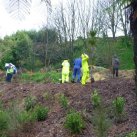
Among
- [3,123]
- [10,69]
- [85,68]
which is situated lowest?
[3,123]

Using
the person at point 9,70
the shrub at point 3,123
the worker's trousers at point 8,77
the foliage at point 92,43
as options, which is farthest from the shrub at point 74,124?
the worker's trousers at point 8,77

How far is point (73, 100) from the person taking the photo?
17688 mm

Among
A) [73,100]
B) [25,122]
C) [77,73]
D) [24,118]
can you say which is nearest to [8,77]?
[77,73]

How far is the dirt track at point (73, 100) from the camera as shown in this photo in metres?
Answer: 14.2

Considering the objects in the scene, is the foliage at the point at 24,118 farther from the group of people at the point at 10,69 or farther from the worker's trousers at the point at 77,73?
the group of people at the point at 10,69

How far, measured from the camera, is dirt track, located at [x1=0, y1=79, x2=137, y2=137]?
46.5 ft

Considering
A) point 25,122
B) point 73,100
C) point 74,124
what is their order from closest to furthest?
point 74,124, point 25,122, point 73,100

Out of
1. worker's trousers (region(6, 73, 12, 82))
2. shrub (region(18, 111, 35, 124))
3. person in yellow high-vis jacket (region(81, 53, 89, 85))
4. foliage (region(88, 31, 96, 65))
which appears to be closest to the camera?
shrub (region(18, 111, 35, 124))

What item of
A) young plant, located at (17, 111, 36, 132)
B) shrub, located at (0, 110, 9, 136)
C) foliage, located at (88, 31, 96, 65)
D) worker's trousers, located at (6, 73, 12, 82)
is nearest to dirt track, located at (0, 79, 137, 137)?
young plant, located at (17, 111, 36, 132)

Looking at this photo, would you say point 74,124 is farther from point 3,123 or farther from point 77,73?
point 77,73

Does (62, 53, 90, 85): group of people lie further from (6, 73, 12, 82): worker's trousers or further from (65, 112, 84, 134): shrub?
(65, 112, 84, 134): shrub

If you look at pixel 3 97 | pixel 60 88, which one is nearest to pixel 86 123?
pixel 60 88

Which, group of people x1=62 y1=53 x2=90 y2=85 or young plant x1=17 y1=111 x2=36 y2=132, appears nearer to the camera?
young plant x1=17 y1=111 x2=36 y2=132

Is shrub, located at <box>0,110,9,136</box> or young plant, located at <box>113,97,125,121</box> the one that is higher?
young plant, located at <box>113,97,125,121</box>
